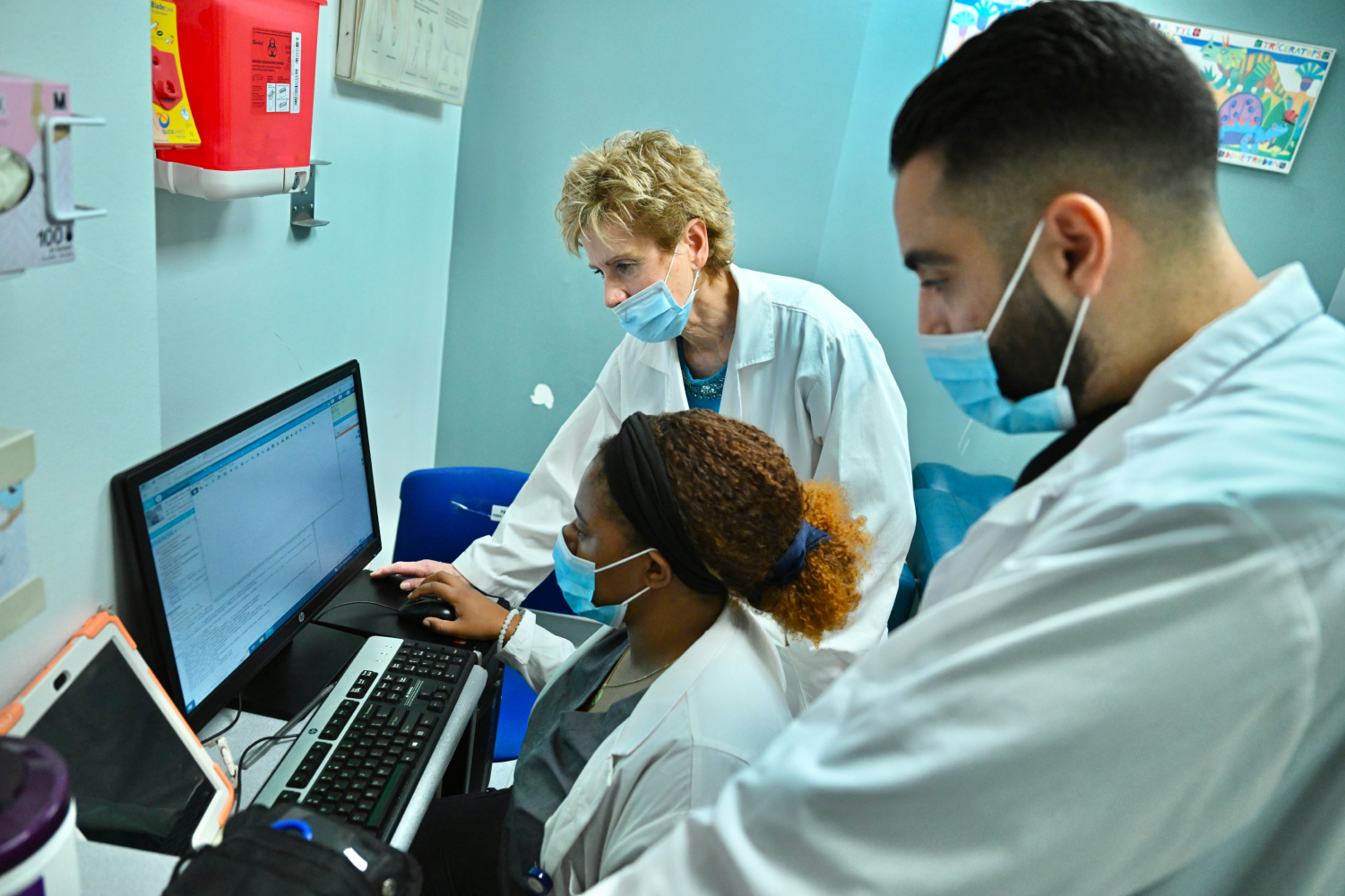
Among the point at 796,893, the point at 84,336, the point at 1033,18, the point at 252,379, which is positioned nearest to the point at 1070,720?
the point at 796,893

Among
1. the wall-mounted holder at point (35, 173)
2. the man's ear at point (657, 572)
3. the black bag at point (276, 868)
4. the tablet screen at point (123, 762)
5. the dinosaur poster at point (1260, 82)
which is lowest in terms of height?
the tablet screen at point (123, 762)

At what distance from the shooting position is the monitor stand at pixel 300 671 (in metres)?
1.22

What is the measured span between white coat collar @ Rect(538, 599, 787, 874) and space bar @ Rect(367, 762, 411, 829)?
0.20 m

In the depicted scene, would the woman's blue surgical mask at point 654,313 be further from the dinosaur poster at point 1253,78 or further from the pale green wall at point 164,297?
the dinosaur poster at point 1253,78

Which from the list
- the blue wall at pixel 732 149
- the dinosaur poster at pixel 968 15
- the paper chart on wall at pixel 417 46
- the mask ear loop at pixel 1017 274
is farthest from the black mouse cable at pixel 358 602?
the dinosaur poster at pixel 968 15

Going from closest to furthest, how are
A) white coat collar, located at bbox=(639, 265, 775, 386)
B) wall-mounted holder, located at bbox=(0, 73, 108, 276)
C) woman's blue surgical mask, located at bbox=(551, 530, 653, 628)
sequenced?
A: 1. wall-mounted holder, located at bbox=(0, 73, 108, 276)
2. woman's blue surgical mask, located at bbox=(551, 530, 653, 628)
3. white coat collar, located at bbox=(639, 265, 775, 386)

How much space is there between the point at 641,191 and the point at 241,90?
0.72m

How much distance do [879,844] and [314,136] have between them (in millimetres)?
1544

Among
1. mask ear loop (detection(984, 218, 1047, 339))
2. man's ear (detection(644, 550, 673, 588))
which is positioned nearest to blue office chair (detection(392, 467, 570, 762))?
man's ear (detection(644, 550, 673, 588))

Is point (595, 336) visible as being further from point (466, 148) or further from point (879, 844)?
point (879, 844)

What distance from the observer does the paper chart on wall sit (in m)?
1.64

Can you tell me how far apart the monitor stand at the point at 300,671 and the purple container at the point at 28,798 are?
0.68 metres

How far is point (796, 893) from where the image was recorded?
0.63 meters

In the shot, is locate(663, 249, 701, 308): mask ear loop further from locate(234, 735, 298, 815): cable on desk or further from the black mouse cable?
locate(234, 735, 298, 815): cable on desk
